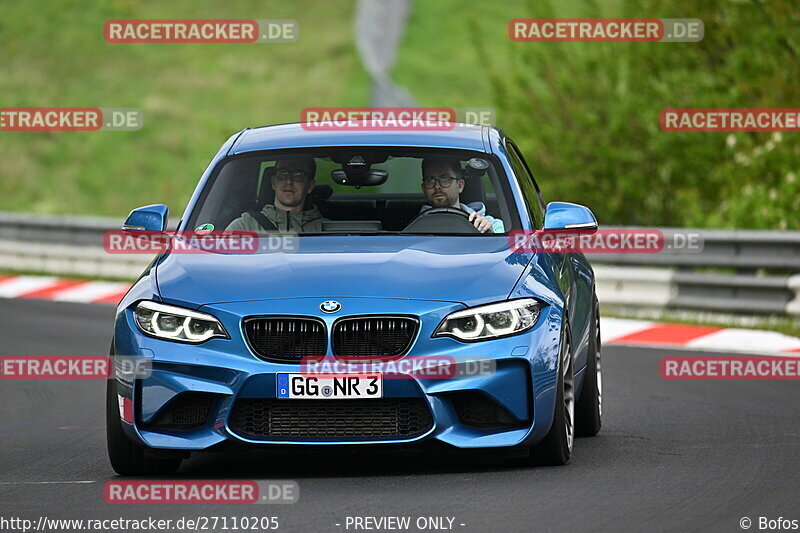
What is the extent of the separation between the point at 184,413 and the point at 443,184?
2.14 m

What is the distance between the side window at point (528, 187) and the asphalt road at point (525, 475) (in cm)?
124

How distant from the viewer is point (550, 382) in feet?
25.4

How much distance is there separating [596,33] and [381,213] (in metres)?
14.2

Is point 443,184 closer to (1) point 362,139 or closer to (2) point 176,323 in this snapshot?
(1) point 362,139

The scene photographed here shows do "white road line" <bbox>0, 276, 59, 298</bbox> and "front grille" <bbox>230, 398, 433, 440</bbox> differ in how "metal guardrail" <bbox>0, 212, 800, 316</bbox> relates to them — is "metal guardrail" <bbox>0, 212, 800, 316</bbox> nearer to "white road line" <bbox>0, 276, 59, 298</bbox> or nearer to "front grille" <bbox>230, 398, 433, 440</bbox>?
"white road line" <bbox>0, 276, 59, 298</bbox>

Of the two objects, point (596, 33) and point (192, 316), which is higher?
point (596, 33)

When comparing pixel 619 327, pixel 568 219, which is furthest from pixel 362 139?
Answer: pixel 619 327

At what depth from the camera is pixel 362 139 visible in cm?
933

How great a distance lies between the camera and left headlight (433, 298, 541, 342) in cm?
756

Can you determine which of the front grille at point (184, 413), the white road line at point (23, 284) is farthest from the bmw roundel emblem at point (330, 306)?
the white road line at point (23, 284)

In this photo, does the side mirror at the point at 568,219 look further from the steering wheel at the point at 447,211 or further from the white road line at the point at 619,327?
the white road line at the point at 619,327

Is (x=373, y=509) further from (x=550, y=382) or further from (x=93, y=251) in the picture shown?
(x=93, y=251)

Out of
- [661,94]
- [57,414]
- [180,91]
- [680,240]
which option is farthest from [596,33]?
[180,91]

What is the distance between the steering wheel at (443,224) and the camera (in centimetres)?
882
